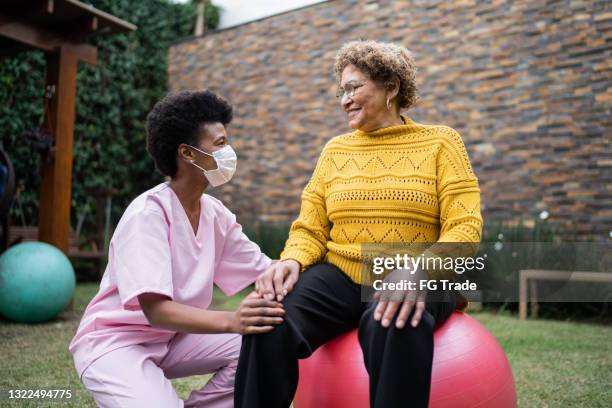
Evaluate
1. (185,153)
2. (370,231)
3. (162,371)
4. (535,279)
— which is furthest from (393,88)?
(535,279)

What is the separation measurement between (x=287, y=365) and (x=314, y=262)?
53 centimetres

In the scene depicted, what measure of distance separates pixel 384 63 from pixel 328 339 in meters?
1.06

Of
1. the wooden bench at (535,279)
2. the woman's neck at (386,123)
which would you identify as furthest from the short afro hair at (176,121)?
the wooden bench at (535,279)

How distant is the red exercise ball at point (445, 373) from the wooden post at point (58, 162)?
4034 millimetres

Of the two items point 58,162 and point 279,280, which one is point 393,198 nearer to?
point 279,280

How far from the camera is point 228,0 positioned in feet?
36.1

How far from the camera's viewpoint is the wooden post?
5.37 m

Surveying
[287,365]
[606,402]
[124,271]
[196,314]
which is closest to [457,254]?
[287,365]

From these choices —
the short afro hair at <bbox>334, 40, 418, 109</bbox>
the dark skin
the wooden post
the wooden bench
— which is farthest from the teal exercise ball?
the wooden bench

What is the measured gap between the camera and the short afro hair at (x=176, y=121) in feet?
6.92

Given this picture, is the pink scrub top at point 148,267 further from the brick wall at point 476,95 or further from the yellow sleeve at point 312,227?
the brick wall at point 476,95

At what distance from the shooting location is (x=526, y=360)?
3877mm

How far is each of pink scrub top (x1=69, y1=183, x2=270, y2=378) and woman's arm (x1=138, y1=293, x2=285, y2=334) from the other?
48mm

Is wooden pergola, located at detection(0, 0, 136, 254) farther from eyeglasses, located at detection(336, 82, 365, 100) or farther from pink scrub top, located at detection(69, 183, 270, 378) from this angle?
eyeglasses, located at detection(336, 82, 365, 100)
